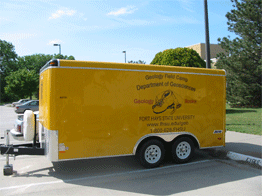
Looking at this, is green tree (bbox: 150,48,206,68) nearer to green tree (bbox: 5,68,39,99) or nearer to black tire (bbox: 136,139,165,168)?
black tire (bbox: 136,139,165,168)

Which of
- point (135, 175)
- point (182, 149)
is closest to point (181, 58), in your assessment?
point (182, 149)

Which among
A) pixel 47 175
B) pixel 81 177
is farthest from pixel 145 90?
pixel 47 175

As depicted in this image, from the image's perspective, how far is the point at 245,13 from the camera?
24.5 metres

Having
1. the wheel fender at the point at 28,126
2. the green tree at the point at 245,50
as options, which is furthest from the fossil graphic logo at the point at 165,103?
the green tree at the point at 245,50

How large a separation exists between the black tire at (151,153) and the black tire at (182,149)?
1.40 feet

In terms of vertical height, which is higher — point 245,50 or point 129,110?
point 245,50

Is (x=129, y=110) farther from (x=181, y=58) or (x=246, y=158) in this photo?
(x=181, y=58)

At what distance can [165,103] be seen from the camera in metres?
6.53

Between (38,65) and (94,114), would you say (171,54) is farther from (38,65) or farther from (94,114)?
(38,65)

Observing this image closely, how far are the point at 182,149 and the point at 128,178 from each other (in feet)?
6.22

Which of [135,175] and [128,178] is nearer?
[128,178]

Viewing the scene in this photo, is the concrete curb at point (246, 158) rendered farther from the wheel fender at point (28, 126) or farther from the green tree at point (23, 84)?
the green tree at point (23, 84)

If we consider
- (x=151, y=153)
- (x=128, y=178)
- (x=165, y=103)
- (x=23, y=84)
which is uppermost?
(x=23, y=84)

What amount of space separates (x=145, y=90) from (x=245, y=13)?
2285 centimetres
